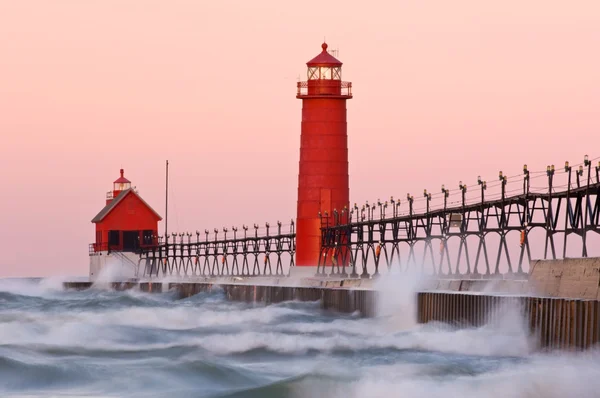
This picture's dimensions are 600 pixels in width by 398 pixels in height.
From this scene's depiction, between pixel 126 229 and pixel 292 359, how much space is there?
5628cm

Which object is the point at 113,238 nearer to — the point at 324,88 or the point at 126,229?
the point at 126,229

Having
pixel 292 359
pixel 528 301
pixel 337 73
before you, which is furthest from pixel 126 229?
pixel 528 301

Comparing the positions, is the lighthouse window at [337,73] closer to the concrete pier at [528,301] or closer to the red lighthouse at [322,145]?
the red lighthouse at [322,145]

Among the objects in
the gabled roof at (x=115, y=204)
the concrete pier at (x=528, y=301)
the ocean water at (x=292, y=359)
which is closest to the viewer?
the ocean water at (x=292, y=359)

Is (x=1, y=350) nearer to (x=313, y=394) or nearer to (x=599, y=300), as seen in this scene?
(x=313, y=394)

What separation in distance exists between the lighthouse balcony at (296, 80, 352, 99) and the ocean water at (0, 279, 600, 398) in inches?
654

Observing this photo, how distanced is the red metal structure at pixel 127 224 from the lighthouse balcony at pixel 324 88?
28.4 meters

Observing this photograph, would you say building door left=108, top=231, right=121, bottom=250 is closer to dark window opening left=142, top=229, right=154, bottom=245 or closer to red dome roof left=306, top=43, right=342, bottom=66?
dark window opening left=142, top=229, right=154, bottom=245

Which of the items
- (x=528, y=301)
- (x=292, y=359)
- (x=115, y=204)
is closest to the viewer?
(x=528, y=301)

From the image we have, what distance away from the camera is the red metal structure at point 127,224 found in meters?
83.8

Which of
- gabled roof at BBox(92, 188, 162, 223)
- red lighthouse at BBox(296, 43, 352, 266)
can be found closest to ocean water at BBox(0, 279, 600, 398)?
red lighthouse at BBox(296, 43, 352, 266)

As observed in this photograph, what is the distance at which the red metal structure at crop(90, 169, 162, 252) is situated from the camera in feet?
275

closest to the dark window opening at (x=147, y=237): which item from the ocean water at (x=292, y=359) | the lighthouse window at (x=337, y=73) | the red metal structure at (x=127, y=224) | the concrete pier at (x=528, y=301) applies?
the red metal structure at (x=127, y=224)

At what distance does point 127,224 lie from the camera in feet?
276
